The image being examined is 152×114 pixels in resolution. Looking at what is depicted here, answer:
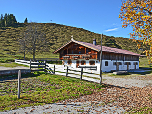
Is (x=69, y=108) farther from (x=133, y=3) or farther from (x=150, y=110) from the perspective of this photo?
(x=133, y=3)

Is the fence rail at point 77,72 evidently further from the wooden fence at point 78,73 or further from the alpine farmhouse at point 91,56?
the alpine farmhouse at point 91,56

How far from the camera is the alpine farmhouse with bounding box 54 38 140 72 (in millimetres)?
30672

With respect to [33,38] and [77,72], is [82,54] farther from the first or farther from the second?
[33,38]

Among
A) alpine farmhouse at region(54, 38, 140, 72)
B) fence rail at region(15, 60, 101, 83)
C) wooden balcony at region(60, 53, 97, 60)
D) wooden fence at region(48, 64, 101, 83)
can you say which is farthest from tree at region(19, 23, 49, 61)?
wooden fence at region(48, 64, 101, 83)

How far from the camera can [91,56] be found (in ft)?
101

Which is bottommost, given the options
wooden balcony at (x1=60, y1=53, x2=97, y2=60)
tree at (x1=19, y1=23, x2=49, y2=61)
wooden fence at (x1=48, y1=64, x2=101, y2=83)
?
wooden fence at (x1=48, y1=64, x2=101, y2=83)

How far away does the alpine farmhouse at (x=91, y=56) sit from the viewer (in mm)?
30672

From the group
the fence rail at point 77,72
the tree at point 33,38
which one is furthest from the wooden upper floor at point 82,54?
the fence rail at point 77,72

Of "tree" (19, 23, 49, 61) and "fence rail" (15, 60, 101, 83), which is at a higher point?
"tree" (19, 23, 49, 61)

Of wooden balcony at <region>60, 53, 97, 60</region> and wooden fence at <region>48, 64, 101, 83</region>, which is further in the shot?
wooden balcony at <region>60, 53, 97, 60</region>

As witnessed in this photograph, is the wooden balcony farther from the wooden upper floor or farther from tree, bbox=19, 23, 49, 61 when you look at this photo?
tree, bbox=19, 23, 49, 61

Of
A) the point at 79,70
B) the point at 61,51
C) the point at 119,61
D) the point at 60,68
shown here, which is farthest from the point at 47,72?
the point at 119,61

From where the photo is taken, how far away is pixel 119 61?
3597 cm

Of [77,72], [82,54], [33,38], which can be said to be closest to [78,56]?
[82,54]
